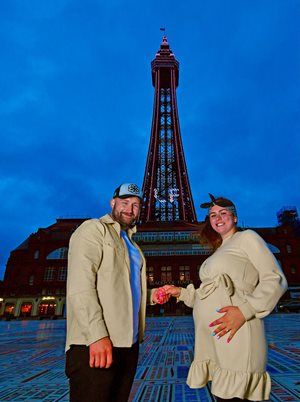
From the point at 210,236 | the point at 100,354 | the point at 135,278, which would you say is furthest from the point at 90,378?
the point at 210,236

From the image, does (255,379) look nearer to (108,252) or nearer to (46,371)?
(108,252)

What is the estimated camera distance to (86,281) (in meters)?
1.65

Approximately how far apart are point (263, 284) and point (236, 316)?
255 mm

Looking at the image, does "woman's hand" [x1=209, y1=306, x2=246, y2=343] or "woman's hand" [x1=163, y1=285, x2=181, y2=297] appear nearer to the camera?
"woman's hand" [x1=209, y1=306, x2=246, y2=343]

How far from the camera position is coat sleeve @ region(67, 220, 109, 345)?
156cm

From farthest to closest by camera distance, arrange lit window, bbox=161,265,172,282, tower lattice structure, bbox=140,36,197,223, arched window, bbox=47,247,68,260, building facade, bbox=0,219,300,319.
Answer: tower lattice structure, bbox=140,36,197,223, arched window, bbox=47,247,68,260, lit window, bbox=161,265,172,282, building facade, bbox=0,219,300,319

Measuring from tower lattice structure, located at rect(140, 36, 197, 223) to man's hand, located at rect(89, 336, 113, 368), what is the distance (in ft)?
155

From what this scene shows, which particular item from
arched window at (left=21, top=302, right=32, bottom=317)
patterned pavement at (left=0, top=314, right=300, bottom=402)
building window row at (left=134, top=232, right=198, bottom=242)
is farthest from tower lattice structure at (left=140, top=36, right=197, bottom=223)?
patterned pavement at (left=0, top=314, right=300, bottom=402)

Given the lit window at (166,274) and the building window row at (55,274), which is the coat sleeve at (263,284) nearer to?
the lit window at (166,274)

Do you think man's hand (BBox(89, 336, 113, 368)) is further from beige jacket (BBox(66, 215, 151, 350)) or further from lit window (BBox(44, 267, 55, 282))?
lit window (BBox(44, 267, 55, 282))

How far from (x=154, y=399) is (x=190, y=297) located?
68.3 inches

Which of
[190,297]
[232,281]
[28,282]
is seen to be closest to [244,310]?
[232,281]

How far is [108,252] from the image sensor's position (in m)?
1.81

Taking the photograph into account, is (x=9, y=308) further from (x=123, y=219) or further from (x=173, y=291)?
(x=123, y=219)
